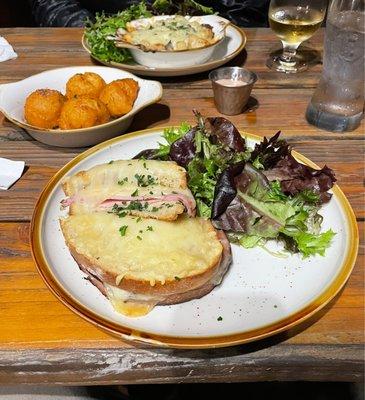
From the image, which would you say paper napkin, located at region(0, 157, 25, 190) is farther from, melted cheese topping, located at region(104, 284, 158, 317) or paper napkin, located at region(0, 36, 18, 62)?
paper napkin, located at region(0, 36, 18, 62)

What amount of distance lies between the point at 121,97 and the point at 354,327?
1.22 metres

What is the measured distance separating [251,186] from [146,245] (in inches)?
16.9

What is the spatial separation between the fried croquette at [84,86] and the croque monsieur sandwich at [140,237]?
63cm

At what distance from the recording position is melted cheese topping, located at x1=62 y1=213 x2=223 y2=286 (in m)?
1.15

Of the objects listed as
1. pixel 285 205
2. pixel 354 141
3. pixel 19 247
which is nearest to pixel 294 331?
pixel 285 205

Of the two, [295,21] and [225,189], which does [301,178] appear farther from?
[295,21]

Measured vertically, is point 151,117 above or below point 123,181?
below

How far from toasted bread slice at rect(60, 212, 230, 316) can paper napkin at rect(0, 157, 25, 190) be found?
19.0 inches

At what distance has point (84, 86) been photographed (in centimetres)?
199

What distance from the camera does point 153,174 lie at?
147cm

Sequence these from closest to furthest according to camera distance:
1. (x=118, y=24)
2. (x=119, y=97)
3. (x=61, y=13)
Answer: (x=119, y=97) < (x=118, y=24) < (x=61, y=13)

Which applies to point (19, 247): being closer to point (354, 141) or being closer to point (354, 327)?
point (354, 327)

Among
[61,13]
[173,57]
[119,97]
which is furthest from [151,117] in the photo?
[61,13]

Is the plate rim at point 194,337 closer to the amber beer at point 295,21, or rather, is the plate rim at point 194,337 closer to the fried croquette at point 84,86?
the fried croquette at point 84,86
